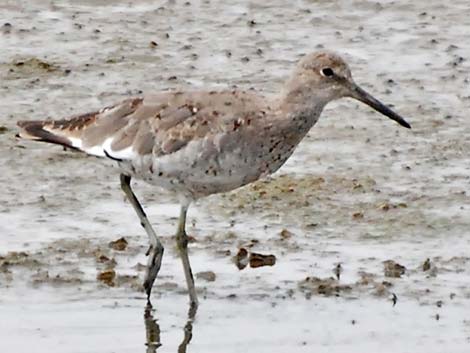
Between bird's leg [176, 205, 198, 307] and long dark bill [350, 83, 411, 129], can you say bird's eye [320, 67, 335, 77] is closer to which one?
long dark bill [350, 83, 411, 129]

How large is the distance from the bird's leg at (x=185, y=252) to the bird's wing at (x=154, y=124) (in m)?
0.45

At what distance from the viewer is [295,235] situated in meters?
10.5

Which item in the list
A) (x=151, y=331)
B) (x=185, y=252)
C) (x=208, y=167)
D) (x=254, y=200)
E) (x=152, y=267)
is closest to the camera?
(x=151, y=331)

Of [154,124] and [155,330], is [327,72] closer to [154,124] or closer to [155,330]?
[154,124]

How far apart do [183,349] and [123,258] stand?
1293mm

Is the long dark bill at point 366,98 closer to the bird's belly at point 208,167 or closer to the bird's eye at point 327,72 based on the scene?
the bird's eye at point 327,72

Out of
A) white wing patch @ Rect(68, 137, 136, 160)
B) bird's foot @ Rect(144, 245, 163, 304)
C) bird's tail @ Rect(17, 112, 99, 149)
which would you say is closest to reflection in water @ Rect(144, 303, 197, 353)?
bird's foot @ Rect(144, 245, 163, 304)

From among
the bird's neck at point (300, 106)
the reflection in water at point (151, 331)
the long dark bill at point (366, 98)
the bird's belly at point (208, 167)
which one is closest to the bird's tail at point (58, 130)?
the bird's belly at point (208, 167)

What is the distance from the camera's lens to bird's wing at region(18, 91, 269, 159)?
30.7 ft

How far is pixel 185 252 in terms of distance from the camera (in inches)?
380

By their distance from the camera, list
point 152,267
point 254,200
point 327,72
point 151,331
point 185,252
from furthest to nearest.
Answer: point 254,200 < point 185,252 < point 152,267 < point 327,72 < point 151,331

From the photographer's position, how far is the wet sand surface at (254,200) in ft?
30.3

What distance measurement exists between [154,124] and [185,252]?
2.43 ft

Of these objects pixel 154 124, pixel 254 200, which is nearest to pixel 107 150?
pixel 154 124
